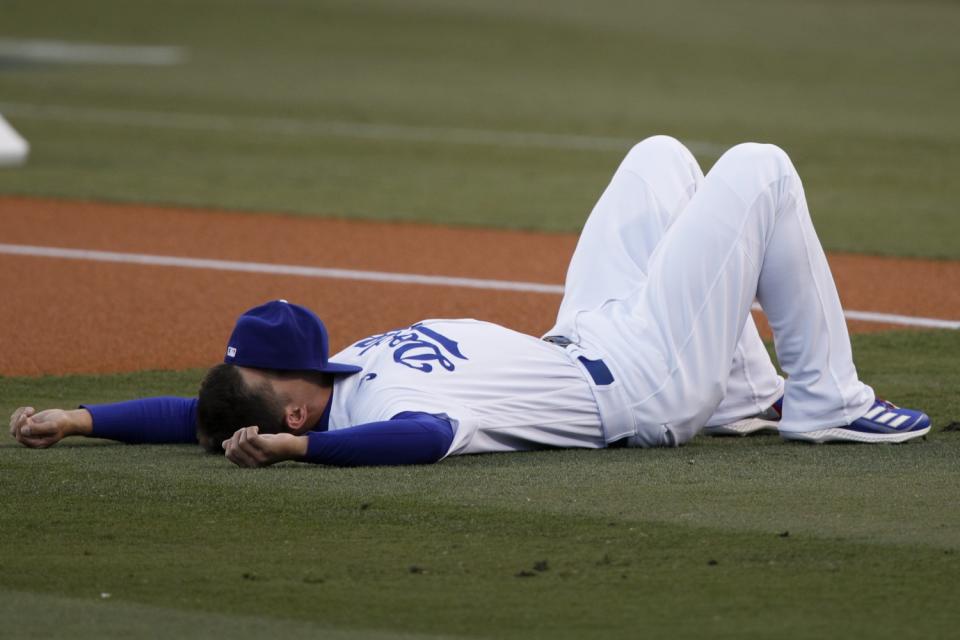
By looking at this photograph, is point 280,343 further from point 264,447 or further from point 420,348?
point 420,348

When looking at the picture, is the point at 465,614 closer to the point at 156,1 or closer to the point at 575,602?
the point at 575,602

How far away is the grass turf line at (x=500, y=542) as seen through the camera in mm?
3590

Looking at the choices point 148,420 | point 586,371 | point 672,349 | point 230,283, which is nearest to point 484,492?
point 586,371

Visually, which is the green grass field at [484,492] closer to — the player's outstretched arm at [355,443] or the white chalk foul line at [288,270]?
the player's outstretched arm at [355,443]

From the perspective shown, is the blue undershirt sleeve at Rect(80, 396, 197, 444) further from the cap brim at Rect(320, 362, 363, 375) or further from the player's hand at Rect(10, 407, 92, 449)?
the cap brim at Rect(320, 362, 363, 375)

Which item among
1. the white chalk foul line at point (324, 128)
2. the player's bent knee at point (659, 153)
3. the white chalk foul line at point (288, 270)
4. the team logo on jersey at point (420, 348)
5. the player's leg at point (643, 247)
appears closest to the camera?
the team logo on jersey at point (420, 348)

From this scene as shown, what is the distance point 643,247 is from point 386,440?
1.17m

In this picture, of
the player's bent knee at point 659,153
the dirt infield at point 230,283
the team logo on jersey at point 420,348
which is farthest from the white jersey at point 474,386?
the dirt infield at point 230,283

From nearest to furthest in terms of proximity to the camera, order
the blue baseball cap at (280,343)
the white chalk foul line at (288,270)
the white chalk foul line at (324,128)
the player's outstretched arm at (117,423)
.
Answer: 1. the blue baseball cap at (280,343)
2. the player's outstretched arm at (117,423)
3. the white chalk foul line at (288,270)
4. the white chalk foul line at (324,128)

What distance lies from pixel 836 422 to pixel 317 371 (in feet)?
4.80

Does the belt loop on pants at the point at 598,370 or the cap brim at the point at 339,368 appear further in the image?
the belt loop on pants at the point at 598,370

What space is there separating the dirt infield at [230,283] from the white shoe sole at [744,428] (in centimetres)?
223

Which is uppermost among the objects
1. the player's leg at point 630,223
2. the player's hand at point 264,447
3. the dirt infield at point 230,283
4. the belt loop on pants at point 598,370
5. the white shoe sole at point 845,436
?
the player's leg at point 630,223

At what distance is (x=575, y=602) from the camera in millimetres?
3664
